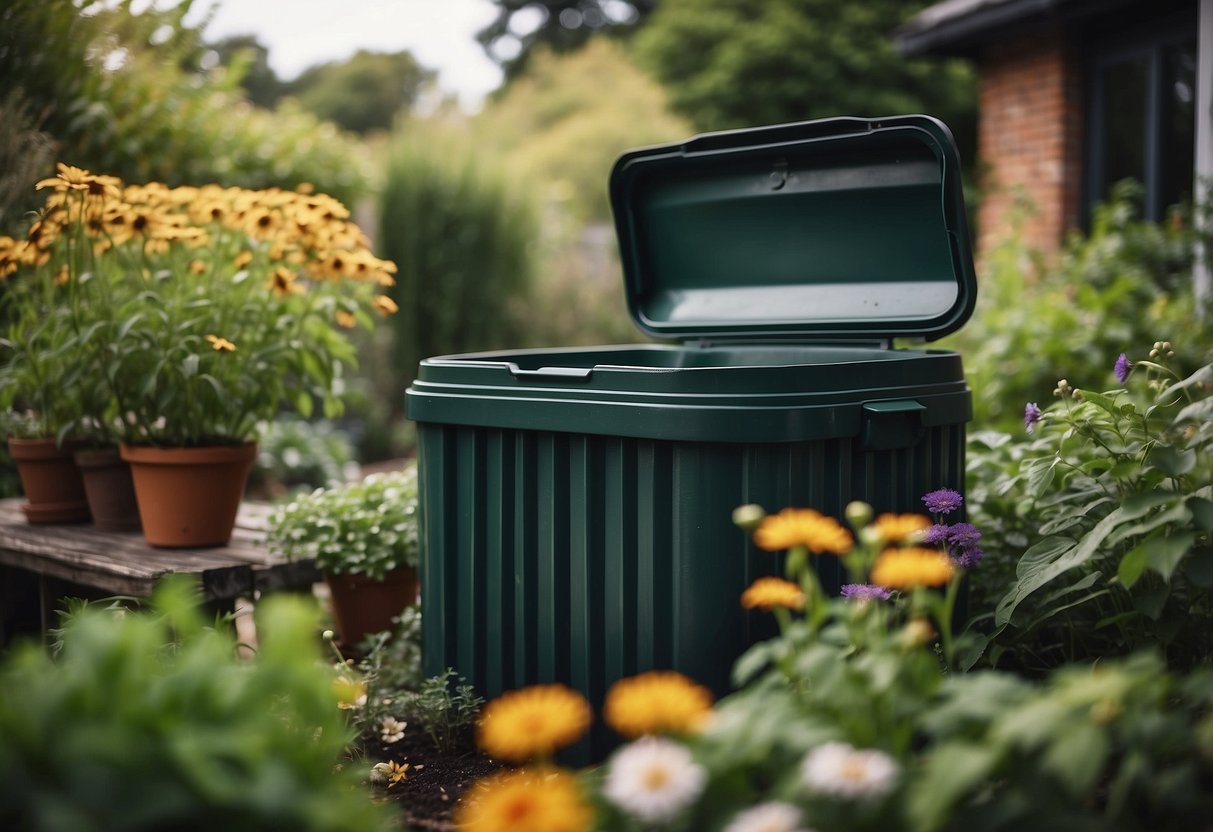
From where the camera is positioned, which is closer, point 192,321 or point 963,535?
point 963,535

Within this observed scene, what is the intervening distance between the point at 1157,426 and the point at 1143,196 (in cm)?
404

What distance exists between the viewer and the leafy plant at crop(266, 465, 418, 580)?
3.06m

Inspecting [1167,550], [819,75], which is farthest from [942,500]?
[819,75]

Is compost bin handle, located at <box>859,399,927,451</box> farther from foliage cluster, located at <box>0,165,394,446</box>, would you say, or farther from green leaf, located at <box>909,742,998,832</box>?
foliage cluster, located at <box>0,165,394,446</box>

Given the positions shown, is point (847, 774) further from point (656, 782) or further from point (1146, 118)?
point (1146, 118)

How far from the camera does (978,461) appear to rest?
3006 millimetres

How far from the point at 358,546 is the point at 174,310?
2.78 ft

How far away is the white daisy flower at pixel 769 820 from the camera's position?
1191mm

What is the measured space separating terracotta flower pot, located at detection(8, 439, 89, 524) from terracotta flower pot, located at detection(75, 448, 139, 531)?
10 cm

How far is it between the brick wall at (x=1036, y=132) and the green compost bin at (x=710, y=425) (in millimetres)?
3606

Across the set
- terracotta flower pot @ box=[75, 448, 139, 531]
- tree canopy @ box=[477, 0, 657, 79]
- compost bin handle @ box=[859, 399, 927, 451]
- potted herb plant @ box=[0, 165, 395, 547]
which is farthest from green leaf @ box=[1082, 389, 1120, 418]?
tree canopy @ box=[477, 0, 657, 79]

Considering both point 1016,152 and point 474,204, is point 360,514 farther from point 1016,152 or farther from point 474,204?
point 474,204

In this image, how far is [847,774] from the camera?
122 centimetres

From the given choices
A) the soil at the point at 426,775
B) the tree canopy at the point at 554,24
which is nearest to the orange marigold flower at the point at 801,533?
the soil at the point at 426,775
